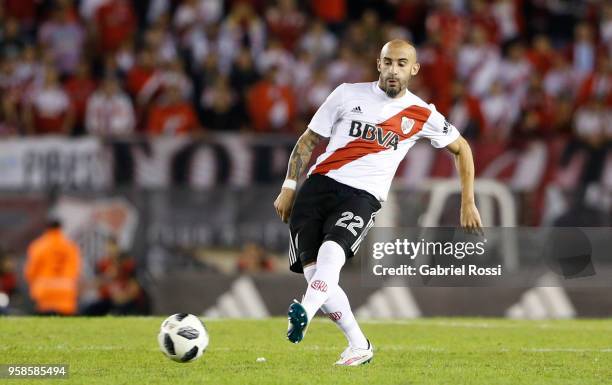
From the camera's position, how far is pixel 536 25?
78.6 feet

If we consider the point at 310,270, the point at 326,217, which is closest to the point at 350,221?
the point at 326,217

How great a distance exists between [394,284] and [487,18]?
7322 millimetres

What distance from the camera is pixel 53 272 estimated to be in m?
18.3

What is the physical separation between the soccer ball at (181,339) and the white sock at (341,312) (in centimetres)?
91

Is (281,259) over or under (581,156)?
under

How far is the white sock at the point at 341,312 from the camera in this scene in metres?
9.75

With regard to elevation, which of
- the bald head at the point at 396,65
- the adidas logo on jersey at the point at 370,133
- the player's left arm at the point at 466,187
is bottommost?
the player's left arm at the point at 466,187

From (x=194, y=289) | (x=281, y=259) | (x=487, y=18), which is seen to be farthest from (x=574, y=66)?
(x=194, y=289)

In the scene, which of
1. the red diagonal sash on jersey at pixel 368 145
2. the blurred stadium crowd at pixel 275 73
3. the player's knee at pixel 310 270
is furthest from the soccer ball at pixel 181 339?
the blurred stadium crowd at pixel 275 73

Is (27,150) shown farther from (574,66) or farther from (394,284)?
(574,66)

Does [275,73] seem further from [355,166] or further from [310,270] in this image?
[310,270]

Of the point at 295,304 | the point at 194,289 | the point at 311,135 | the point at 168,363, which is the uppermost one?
the point at 311,135

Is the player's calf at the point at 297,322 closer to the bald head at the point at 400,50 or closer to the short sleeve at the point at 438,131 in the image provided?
the short sleeve at the point at 438,131

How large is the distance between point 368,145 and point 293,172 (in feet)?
1.97
